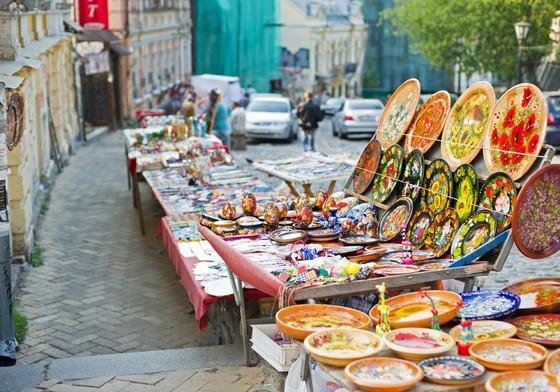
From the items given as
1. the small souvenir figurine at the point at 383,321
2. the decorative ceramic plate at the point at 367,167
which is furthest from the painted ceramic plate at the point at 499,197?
the decorative ceramic plate at the point at 367,167

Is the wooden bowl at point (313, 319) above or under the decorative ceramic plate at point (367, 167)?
under

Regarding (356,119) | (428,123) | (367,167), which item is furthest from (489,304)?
(356,119)

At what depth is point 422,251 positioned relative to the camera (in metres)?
6.86

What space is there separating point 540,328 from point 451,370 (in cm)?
90

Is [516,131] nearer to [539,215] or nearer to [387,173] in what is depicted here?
[539,215]

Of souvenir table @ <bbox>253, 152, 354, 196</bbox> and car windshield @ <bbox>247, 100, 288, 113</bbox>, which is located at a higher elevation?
Answer: souvenir table @ <bbox>253, 152, 354, 196</bbox>

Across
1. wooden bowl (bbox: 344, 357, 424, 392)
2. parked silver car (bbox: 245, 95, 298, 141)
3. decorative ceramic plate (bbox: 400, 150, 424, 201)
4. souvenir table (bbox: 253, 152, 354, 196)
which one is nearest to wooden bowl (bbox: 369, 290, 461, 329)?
wooden bowl (bbox: 344, 357, 424, 392)

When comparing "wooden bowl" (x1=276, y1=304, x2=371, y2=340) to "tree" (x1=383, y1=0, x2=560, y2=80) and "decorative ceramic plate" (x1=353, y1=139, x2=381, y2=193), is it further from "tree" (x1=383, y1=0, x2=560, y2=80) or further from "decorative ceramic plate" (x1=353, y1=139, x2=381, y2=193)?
"tree" (x1=383, y1=0, x2=560, y2=80)

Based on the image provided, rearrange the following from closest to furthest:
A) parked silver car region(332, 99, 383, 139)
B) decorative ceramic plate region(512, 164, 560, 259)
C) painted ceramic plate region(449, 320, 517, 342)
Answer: painted ceramic plate region(449, 320, 517, 342) → decorative ceramic plate region(512, 164, 560, 259) → parked silver car region(332, 99, 383, 139)

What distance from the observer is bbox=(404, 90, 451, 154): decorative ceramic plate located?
749cm

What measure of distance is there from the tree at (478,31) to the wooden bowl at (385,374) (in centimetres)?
2301

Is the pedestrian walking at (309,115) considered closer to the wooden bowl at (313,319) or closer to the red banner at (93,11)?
the red banner at (93,11)

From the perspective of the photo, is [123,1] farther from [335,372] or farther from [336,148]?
[335,372]

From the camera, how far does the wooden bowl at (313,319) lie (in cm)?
526
